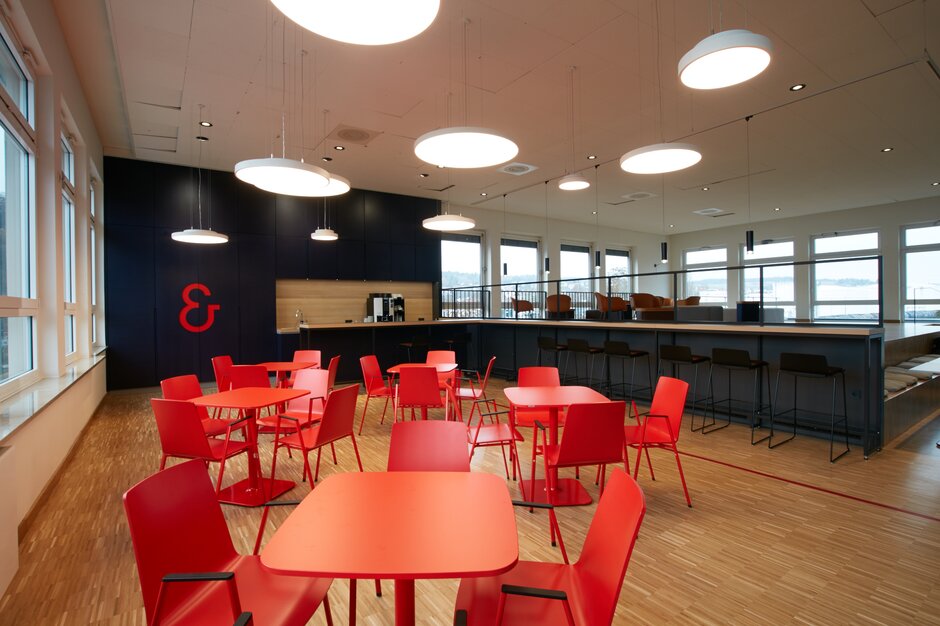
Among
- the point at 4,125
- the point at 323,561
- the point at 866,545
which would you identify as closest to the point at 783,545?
the point at 866,545

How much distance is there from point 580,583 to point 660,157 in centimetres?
325

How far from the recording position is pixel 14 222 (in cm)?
409

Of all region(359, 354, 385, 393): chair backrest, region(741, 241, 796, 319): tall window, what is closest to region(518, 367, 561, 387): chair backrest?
region(359, 354, 385, 393): chair backrest

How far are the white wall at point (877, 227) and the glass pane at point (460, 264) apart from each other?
8.78 metres

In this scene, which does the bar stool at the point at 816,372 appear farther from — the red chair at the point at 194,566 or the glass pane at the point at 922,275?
the glass pane at the point at 922,275

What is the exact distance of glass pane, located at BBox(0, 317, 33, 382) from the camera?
3.66 metres

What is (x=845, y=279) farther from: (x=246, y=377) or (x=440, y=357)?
(x=246, y=377)

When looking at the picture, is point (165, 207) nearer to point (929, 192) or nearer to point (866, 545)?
point (866, 545)

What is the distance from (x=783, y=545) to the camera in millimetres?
2877

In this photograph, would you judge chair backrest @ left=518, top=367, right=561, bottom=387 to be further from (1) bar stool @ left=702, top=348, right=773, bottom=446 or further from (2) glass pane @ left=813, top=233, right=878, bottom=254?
(2) glass pane @ left=813, top=233, right=878, bottom=254

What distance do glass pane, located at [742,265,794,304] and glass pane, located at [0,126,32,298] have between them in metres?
15.8

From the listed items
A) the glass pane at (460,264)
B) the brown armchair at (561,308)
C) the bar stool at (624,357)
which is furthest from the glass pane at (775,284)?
A: the bar stool at (624,357)

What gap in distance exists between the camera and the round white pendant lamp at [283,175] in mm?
3342

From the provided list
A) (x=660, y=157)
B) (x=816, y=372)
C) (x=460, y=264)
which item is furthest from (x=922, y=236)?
(x=660, y=157)
